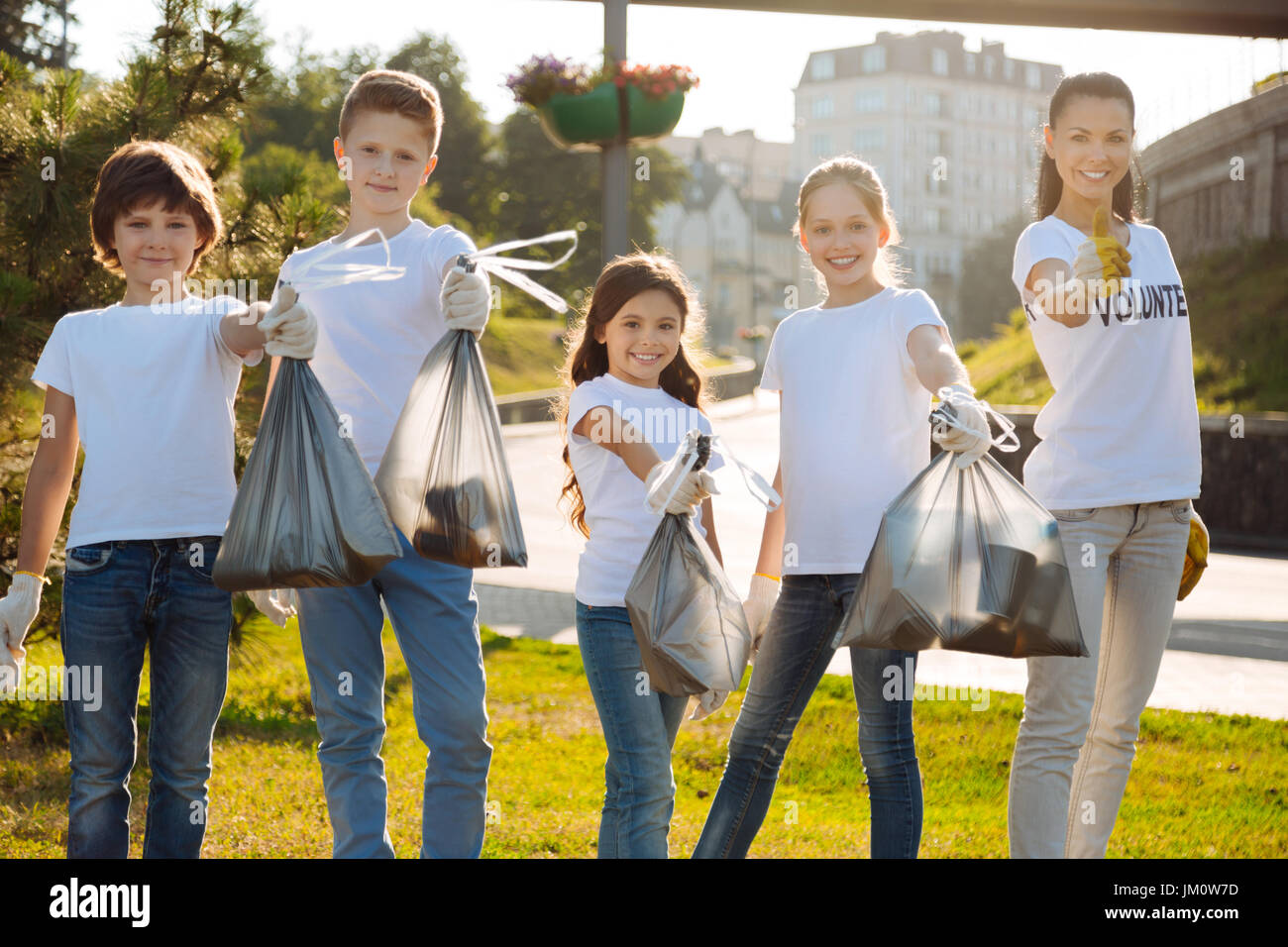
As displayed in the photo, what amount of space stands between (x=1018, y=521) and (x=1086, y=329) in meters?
0.51

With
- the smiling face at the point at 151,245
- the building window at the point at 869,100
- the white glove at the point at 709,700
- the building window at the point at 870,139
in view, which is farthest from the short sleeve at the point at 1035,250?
the building window at the point at 869,100

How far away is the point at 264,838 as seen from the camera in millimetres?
3855

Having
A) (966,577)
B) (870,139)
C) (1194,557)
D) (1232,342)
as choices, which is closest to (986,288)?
(870,139)

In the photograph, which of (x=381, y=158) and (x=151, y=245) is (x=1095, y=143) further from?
(x=151, y=245)

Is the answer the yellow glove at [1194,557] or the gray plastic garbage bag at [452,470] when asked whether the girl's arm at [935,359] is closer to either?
the yellow glove at [1194,557]

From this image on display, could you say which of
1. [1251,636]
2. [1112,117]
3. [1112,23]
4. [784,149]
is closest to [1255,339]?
[1251,636]

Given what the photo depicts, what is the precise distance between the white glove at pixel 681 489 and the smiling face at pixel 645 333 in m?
0.33

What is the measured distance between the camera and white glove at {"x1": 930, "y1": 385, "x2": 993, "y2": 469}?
2.46 meters

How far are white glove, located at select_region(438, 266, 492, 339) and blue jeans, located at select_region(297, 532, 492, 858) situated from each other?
0.47 metres

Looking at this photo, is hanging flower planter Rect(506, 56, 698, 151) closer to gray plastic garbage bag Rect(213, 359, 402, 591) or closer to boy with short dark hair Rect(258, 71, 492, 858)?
boy with short dark hair Rect(258, 71, 492, 858)

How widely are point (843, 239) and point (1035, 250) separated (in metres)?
0.41

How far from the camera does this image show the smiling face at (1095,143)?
9.25ft
